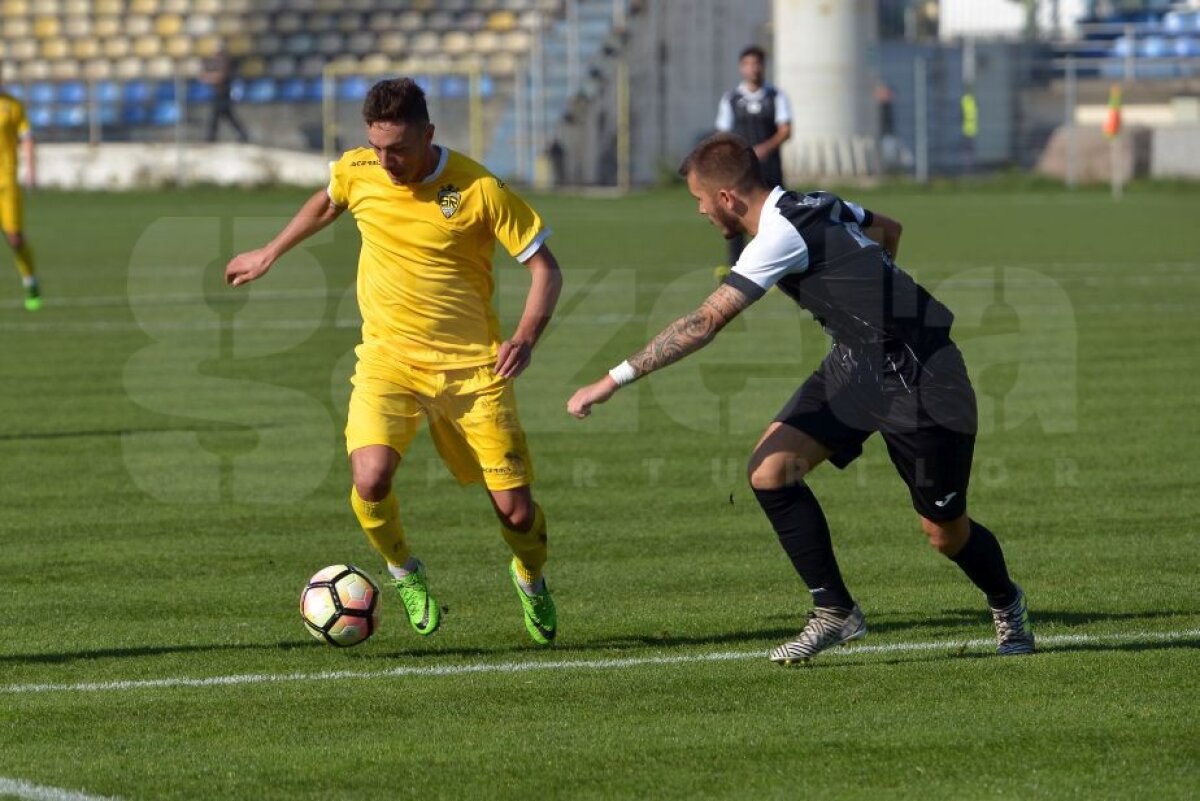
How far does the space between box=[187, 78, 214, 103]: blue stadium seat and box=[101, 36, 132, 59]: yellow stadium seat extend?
12.9ft

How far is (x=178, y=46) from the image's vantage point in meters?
48.5

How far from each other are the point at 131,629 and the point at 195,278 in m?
16.9

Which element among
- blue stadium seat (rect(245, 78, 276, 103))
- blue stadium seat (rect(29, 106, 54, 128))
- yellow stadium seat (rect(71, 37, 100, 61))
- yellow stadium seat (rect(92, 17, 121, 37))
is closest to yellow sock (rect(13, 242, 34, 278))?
blue stadium seat (rect(245, 78, 276, 103))

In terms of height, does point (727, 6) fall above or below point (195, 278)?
above

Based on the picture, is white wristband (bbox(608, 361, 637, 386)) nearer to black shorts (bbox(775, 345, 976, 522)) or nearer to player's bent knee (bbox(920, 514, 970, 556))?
→ black shorts (bbox(775, 345, 976, 522))

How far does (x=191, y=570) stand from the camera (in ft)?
27.1

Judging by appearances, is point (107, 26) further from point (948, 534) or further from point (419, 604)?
point (948, 534)

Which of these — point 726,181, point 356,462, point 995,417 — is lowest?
point 995,417

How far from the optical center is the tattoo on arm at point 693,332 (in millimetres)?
6051

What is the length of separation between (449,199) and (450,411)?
0.76m

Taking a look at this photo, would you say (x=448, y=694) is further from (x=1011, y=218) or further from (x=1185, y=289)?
(x=1011, y=218)

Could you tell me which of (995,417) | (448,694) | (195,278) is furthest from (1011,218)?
(448,694)

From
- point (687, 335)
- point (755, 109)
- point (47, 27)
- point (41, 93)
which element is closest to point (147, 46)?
point (47, 27)

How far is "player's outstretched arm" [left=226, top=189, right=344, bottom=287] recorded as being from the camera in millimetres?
7035
